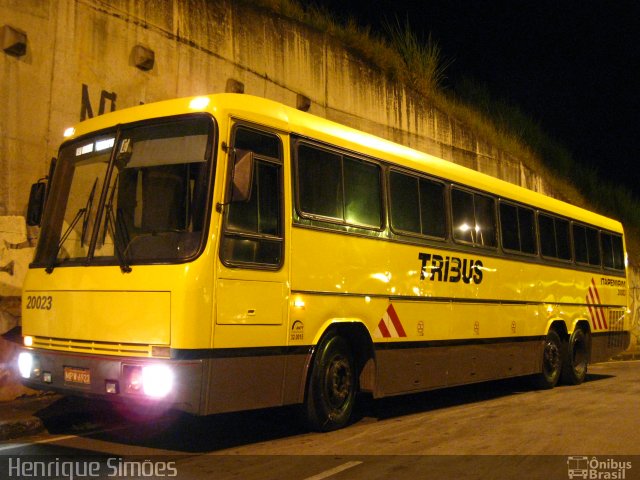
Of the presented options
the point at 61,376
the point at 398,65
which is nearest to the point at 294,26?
the point at 398,65

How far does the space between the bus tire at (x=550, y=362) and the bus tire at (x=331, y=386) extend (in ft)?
17.5

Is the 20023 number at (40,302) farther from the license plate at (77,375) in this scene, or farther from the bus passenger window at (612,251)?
the bus passenger window at (612,251)

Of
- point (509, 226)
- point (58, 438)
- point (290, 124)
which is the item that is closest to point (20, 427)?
point (58, 438)

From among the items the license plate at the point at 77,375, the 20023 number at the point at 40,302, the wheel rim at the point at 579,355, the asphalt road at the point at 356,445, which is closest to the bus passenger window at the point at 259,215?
the license plate at the point at 77,375

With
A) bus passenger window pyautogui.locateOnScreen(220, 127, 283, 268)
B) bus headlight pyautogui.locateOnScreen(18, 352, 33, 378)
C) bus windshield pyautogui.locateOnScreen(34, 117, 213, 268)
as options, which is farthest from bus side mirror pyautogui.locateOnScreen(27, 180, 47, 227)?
bus passenger window pyautogui.locateOnScreen(220, 127, 283, 268)

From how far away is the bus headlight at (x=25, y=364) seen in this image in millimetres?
6721

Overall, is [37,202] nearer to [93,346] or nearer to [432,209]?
[93,346]

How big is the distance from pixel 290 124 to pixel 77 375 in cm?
311

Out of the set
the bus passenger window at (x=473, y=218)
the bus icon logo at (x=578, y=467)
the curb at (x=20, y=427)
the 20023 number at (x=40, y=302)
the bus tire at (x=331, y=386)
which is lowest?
the bus icon logo at (x=578, y=467)

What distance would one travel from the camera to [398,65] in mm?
17328

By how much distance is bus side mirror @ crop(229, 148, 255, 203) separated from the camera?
6.05 meters

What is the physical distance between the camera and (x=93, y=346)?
20.4ft

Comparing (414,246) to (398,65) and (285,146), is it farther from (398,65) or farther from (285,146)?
(398,65)

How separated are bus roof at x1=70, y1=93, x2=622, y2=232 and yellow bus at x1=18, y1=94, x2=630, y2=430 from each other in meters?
0.02
